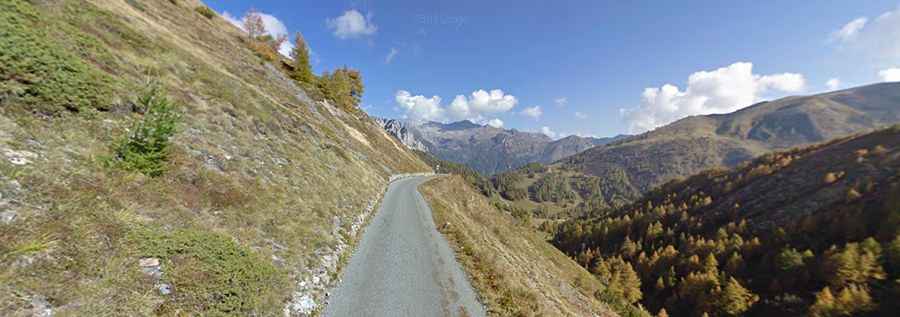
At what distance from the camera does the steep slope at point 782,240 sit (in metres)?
71.2

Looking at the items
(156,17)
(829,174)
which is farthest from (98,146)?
(829,174)

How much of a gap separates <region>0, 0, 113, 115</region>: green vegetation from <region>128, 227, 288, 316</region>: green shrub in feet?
23.7

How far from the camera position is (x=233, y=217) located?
11797mm

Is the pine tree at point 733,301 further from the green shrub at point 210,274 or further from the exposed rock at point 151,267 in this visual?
the exposed rock at point 151,267

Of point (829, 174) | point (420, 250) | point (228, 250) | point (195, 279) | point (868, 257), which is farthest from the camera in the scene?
point (829, 174)

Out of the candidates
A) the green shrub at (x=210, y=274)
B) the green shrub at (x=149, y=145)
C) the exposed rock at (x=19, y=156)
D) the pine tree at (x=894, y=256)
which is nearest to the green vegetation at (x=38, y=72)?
the green shrub at (x=149, y=145)

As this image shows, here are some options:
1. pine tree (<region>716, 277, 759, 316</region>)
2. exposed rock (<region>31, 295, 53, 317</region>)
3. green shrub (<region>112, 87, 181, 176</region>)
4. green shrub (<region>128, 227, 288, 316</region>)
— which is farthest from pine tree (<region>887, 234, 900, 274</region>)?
green shrub (<region>112, 87, 181, 176</region>)

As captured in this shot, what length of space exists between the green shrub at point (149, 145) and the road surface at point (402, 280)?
26.4 ft

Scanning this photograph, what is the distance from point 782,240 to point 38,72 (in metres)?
152

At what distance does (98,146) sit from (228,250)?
653cm

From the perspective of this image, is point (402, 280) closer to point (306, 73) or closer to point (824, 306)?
point (306, 73)

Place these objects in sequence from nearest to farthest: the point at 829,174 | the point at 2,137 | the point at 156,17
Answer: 1. the point at 2,137
2. the point at 156,17
3. the point at 829,174

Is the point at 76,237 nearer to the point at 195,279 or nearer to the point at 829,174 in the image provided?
the point at 195,279

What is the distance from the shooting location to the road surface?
10828 millimetres
